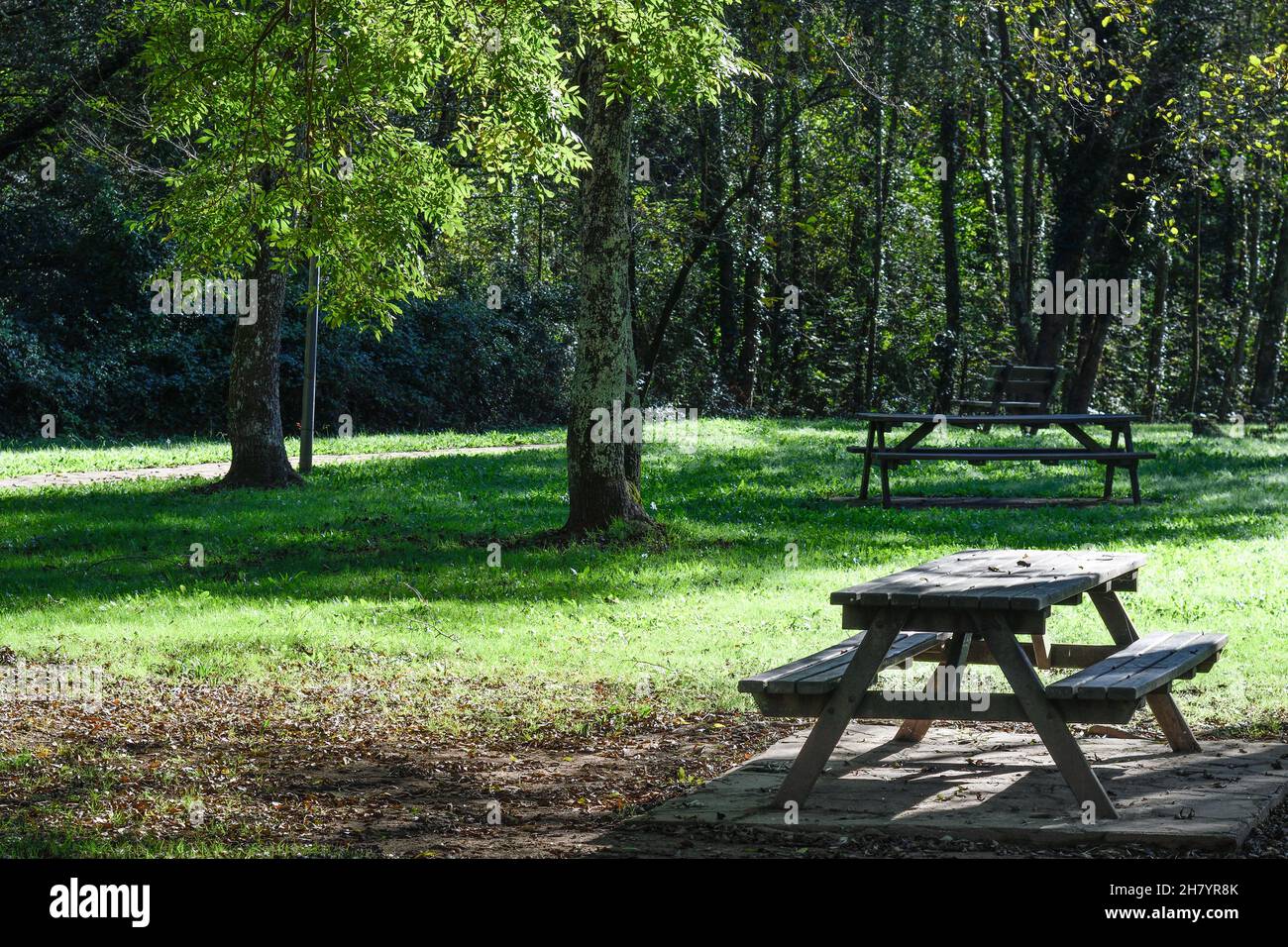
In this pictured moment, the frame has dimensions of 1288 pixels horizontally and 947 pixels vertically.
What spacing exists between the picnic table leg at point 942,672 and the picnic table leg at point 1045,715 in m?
0.86

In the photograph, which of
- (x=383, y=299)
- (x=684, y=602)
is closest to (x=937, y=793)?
(x=684, y=602)

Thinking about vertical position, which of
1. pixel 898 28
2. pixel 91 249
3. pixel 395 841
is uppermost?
Result: pixel 898 28

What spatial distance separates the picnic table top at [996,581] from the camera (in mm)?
5137

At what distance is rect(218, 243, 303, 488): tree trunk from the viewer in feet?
52.7

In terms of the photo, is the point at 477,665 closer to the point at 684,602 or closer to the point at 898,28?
the point at 684,602

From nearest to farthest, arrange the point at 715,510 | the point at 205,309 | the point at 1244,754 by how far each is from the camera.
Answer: the point at 1244,754
the point at 715,510
the point at 205,309

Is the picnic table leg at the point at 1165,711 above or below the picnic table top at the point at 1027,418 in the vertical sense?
below

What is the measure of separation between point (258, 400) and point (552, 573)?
650 centimetres

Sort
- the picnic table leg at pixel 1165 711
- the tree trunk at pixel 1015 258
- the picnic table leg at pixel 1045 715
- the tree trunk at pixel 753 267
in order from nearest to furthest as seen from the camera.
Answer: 1. the picnic table leg at pixel 1045 715
2. the picnic table leg at pixel 1165 711
3. the tree trunk at pixel 1015 258
4. the tree trunk at pixel 753 267

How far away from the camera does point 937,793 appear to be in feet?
18.6

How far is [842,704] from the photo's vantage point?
5383 millimetres

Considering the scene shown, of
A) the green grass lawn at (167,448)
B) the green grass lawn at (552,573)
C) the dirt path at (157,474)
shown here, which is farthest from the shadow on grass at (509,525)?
the green grass lawn at (167,448)

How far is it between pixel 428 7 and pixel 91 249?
16383mm

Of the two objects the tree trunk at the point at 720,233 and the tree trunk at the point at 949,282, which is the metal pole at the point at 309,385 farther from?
the tree trunk at the point at 949,282
